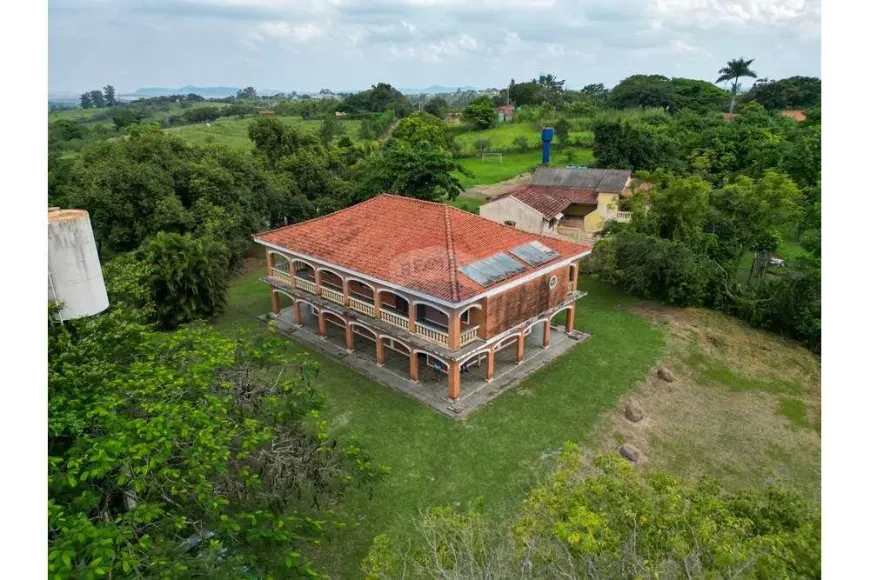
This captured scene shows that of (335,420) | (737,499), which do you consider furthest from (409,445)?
(737,499)

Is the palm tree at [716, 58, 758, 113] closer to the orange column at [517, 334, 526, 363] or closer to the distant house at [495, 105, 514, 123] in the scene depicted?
the distant house at [495, 105, 514, 123]

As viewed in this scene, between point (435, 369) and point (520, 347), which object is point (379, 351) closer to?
point (435, 369)

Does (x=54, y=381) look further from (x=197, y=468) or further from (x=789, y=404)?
(x=789, y=404)

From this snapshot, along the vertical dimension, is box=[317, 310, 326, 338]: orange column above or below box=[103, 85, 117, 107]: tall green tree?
below

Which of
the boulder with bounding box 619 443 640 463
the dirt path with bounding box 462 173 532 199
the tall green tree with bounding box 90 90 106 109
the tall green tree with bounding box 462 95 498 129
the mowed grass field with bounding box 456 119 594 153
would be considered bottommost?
the boulder with bounding box 619 443 640 463

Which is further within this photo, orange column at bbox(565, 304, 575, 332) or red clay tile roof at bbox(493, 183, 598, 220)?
red clay tile roof at bbox(493, 183, 598, 220)

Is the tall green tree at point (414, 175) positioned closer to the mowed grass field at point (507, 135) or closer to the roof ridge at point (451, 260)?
the roof ridge at point (451, 260)

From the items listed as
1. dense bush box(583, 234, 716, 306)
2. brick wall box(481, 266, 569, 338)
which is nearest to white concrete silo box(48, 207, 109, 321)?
brick wall box(481, 266, 569, 338)
